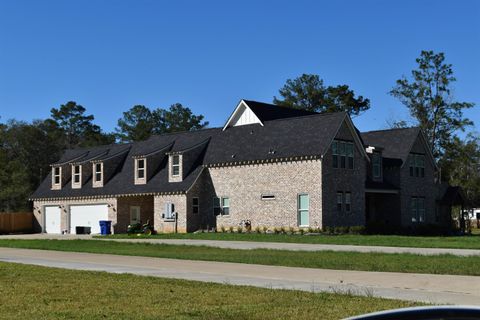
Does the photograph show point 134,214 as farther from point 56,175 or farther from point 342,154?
point 342,154

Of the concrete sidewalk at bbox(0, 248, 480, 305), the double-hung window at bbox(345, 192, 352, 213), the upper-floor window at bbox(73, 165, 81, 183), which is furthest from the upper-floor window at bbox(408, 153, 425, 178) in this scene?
the concrete sidewalk at bbox(0, 248, 480, 305)

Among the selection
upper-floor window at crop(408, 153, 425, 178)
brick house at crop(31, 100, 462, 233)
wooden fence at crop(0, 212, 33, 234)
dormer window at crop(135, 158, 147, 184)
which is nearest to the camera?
brick house at crop(31, 100, 462, 233)

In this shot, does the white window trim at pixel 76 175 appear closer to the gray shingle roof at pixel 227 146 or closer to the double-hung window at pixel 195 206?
the gray shingle roof at pixel 227 146

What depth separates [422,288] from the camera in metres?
13.3

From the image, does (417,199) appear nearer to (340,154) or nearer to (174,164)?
(340,154)

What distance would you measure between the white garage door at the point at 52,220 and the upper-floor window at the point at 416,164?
26.3 meters

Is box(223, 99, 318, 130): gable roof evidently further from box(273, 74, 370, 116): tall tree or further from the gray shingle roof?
box(273, 74, 370, 116): tall tree

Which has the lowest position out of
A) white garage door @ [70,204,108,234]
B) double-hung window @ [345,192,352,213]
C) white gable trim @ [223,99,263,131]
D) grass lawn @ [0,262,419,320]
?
grass lawn @ [0,262,419,320]

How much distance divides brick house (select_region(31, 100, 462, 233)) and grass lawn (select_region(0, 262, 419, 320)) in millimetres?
26000

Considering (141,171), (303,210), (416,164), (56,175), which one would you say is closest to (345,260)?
(303,210)

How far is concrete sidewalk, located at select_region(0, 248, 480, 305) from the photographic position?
12.4 meters

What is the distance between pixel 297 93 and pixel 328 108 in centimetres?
522

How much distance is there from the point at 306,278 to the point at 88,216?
37.0 metres

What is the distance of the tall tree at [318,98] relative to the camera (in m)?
85.4
